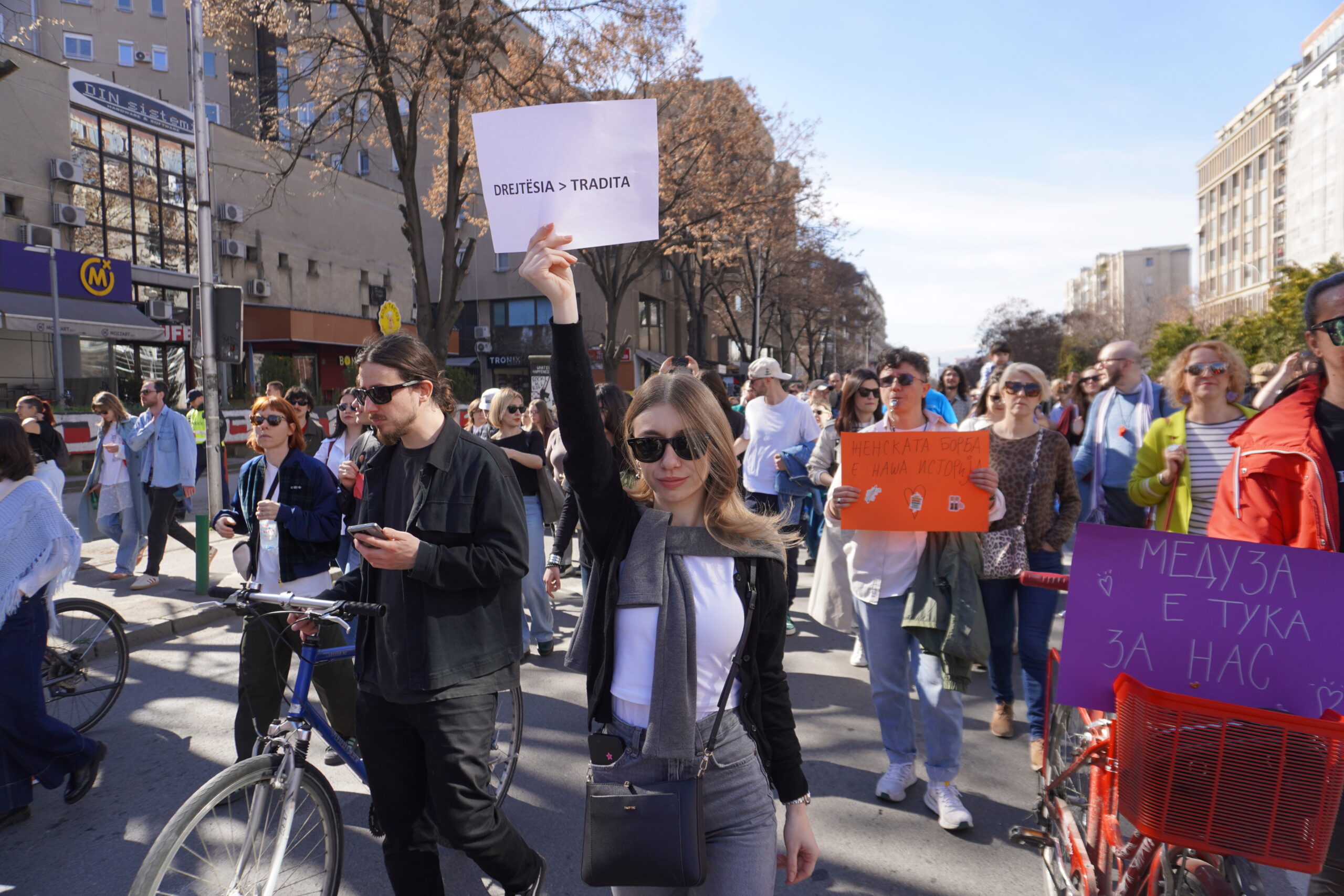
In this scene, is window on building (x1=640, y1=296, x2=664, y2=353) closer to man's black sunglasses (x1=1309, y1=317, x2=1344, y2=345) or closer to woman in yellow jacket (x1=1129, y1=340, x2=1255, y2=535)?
woman in yellow jacket (x1=1129, y1=340, x2=1255, y2=535)

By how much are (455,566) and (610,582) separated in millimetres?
802

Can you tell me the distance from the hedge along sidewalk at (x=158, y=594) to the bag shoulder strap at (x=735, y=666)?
4.87 m

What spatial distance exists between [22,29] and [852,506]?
456 inches

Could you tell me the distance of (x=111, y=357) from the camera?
26750 mm

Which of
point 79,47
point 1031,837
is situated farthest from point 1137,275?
point 1031,837

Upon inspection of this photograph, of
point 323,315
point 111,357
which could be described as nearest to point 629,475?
point 111,357

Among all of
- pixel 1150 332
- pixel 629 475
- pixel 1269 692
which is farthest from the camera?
pixel 1150 332

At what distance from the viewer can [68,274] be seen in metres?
23.4

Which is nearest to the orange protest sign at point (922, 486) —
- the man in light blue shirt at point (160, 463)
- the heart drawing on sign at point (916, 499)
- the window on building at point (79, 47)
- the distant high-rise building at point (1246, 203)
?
the heart drawing on sign at point (916, 499)

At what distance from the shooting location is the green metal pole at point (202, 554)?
309 inches

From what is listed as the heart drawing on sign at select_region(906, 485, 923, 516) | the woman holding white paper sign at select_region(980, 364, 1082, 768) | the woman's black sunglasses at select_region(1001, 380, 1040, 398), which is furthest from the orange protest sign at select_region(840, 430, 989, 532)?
the woman's black sunglasses at select_region(1001, 380, 1040, 398)

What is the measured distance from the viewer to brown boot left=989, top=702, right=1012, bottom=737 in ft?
15.2

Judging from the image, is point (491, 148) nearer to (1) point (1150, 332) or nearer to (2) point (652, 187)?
(2) point (652, 187)

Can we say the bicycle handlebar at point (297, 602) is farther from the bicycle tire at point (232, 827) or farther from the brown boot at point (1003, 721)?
the brown boot at point (1003, 721)
